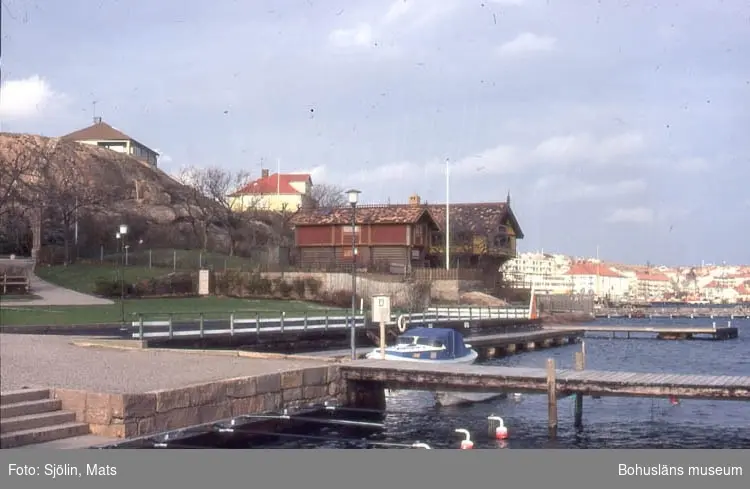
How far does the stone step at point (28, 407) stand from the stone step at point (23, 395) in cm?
12

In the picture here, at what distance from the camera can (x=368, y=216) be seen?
3083 inches

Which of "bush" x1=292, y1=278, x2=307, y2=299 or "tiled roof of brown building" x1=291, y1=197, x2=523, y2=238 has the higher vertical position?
"tiled roof of brown building" x1=291, y1=197, x2=523, y2=238

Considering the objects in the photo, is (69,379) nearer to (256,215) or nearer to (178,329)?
(178,329)

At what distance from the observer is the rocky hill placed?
6969 cm

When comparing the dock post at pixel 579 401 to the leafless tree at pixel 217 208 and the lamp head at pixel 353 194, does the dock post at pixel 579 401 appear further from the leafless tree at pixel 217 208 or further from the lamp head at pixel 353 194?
the leafless tree at pixel 217 208

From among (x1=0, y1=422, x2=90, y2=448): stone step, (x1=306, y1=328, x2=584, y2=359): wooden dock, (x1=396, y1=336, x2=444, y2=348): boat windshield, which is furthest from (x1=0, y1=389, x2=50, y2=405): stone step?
(x1=306, y1=328, x2=584, y2=359): wooden dock

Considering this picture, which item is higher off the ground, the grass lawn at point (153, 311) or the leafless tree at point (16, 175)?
the leafless tree at point (16, 175)

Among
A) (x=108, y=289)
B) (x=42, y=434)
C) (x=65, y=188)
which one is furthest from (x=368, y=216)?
(x=42, y=434)

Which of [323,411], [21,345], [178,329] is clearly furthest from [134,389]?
[178,329]

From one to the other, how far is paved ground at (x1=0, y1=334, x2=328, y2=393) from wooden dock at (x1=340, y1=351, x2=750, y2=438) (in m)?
1.73

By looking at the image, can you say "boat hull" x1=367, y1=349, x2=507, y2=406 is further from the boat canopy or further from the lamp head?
the lamp head

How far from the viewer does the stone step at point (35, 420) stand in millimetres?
14252

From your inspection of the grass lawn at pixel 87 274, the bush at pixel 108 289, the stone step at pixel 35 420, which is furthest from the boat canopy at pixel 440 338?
the grass lawn at pixel 87 274

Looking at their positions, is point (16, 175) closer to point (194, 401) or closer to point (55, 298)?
point (55, 298)
